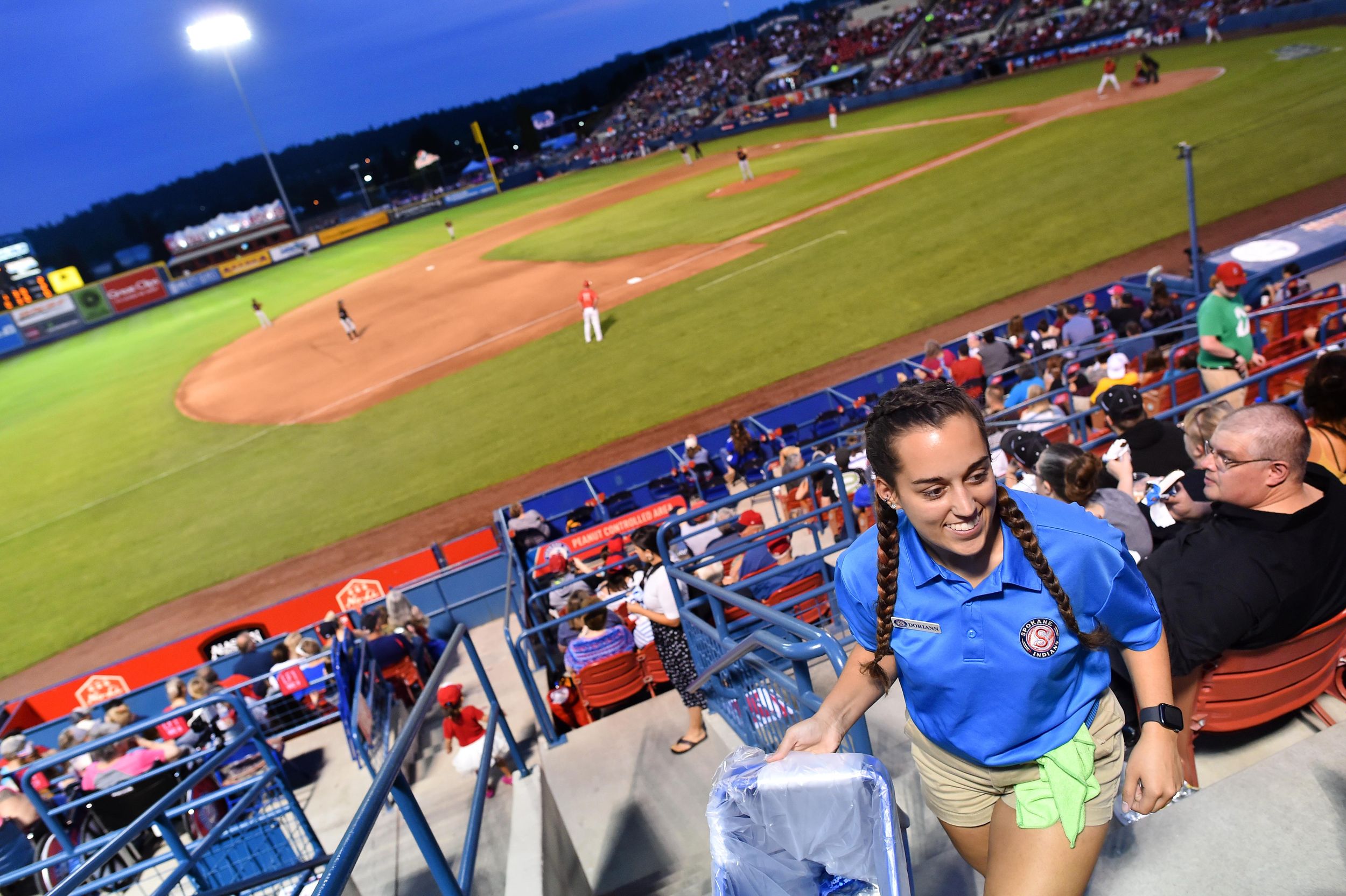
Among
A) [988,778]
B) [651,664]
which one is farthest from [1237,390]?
[988,778]

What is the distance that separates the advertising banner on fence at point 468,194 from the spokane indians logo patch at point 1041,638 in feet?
234

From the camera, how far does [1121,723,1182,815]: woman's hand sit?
1.99 meters

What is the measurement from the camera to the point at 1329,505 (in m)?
2.95

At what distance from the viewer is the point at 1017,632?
1.98 m

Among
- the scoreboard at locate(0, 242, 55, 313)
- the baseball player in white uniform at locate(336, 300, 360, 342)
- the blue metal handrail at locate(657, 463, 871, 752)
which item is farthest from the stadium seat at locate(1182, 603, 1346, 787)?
the scoreboard at locate(0, 242, 55, 313)

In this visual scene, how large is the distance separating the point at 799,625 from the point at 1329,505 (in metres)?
1.96

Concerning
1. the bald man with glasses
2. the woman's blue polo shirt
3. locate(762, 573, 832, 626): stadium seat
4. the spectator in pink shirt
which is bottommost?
the spectator in pink shirt

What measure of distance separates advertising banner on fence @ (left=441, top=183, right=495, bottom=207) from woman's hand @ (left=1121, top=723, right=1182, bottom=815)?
71.4 meters

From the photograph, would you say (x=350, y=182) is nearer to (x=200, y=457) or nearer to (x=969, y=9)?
(x=969, y=9)

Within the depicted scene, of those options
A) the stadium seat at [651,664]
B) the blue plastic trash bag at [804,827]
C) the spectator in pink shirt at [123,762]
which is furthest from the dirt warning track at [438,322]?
the blue plastic trash bag at [804,827]

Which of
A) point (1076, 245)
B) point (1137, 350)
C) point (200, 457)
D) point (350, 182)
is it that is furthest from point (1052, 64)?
point (350, 182)

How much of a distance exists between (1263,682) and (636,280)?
24.0 meters

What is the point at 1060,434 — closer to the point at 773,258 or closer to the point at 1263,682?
the point at 1263,682

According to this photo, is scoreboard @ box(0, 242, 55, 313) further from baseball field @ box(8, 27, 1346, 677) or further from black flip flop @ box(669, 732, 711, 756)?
black flip flop @ box(669, 732, 711, 756)
